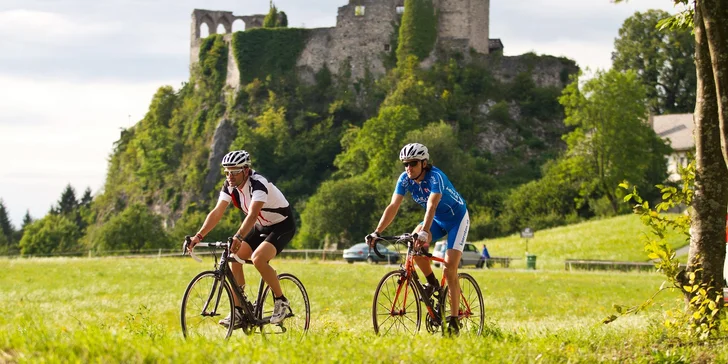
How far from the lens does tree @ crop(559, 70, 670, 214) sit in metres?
74.4

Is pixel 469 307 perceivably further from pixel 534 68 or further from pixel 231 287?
pixel 534 68

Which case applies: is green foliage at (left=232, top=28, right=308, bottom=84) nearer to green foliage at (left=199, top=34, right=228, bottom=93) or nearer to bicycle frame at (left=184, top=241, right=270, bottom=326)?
green foliage at (left=199, top=34, right=228, bottom=93)

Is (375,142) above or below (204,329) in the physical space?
above

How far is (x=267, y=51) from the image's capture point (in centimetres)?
9744

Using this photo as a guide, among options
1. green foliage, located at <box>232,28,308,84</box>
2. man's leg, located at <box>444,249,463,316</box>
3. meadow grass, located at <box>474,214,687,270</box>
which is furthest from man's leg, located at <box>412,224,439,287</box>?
green foliage, located at <box>232,28,308,84</box>

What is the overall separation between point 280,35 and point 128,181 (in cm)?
2459

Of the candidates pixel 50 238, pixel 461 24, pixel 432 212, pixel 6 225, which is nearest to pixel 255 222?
pixel 432 212

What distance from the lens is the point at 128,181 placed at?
11075 centimetres

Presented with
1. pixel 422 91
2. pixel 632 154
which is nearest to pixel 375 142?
pixel 422 91

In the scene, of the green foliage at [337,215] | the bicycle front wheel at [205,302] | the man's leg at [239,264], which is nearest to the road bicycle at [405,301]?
the man's leg at [239,264]

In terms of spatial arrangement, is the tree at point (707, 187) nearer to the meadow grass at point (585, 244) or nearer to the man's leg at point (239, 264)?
the man's leg at point (239, 264)

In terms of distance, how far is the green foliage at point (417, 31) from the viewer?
91.3 meters

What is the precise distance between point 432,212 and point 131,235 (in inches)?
2922

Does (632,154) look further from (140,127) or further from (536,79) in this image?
(140,127)
